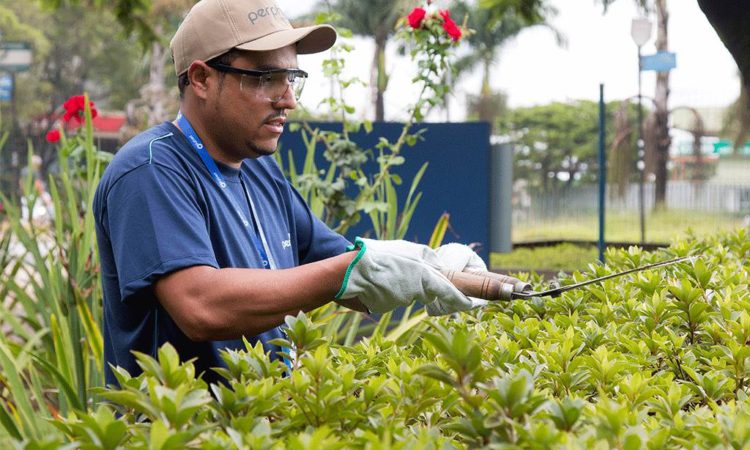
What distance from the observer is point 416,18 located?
6.50 meters

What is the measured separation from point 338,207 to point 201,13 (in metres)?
3.36

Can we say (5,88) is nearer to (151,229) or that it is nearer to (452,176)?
(452,176)

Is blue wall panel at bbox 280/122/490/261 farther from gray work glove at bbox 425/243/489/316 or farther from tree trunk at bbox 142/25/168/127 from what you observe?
tree trunk at bbox 142/25/168/127

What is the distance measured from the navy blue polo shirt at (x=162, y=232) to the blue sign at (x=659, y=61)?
28.5ft

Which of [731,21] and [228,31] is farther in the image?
[731,21]

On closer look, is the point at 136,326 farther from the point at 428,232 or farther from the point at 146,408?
the point at 428,232

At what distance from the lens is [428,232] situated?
333 inches

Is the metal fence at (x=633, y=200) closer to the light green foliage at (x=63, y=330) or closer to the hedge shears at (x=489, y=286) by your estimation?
the light green foliage at (x=63, y=330)

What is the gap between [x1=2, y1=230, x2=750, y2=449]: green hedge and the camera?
1.50 meters

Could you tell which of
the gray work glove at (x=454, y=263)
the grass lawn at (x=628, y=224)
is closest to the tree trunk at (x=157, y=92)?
the grass lawn at (x=628, y=224)

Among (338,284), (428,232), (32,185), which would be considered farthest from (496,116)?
(338,284)

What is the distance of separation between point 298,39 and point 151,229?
0.77 metres

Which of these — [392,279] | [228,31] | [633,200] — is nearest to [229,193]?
[228,31]

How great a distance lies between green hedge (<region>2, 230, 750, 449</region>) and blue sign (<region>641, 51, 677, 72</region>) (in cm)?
880
